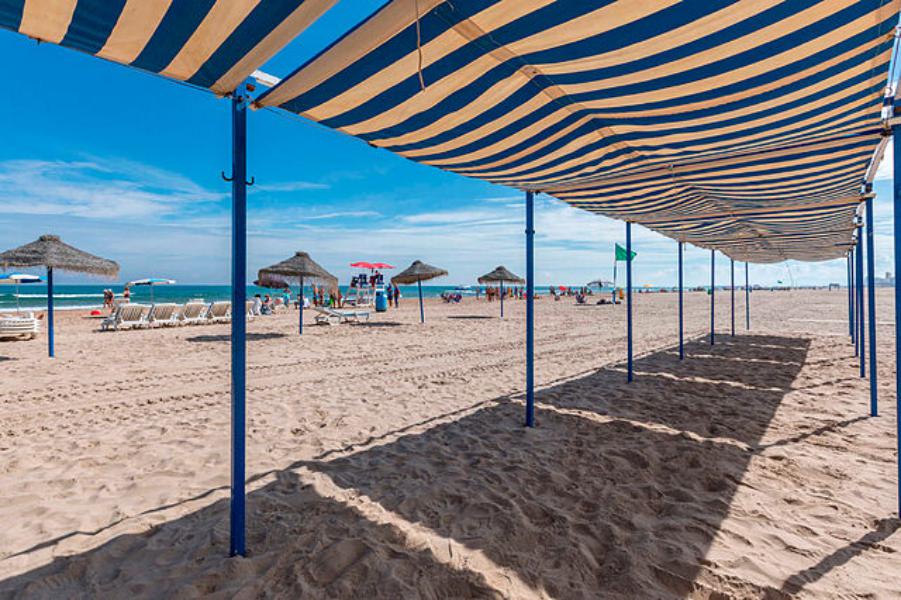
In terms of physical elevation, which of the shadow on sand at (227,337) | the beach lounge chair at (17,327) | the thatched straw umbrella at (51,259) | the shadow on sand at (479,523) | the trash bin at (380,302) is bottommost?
the shadow on sand at (479,523)

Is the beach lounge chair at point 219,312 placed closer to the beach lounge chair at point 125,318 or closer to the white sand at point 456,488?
the beach lounge chair at point 125,318

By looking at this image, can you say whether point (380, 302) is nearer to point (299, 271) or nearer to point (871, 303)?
point (299, 271)

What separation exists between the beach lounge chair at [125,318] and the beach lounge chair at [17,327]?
2533 mm

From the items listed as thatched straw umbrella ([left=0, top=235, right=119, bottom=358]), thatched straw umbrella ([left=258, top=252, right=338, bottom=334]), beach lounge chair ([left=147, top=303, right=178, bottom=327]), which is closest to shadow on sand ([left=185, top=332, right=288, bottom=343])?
thatched straw umbrella ([left=258, top=252, right=338, bottom=334])

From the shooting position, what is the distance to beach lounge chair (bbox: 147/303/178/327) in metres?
14.1

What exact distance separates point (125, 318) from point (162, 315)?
1103mm

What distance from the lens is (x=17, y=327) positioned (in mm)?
10406

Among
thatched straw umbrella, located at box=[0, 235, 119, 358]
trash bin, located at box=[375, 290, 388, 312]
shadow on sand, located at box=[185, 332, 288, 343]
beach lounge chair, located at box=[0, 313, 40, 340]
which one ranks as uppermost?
thatched straw umbrella, located at box=[0, 235, 119, 358]

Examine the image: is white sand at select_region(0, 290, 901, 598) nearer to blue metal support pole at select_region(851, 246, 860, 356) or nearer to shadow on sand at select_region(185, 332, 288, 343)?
blue metal support pole at select_region(851, 246, 860, 356)

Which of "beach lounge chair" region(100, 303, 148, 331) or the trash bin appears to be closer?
"beach lounge chair" region(100, 303, 148, 331)

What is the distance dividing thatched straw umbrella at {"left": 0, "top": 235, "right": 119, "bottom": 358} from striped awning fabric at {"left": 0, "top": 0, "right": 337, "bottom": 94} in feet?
29.7

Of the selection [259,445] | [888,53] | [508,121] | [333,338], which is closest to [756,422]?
[888,53]

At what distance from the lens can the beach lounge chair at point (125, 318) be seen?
1332 centimetres

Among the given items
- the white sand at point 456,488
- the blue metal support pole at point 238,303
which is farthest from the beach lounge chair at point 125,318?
the blue metal support pole at point 238,303
